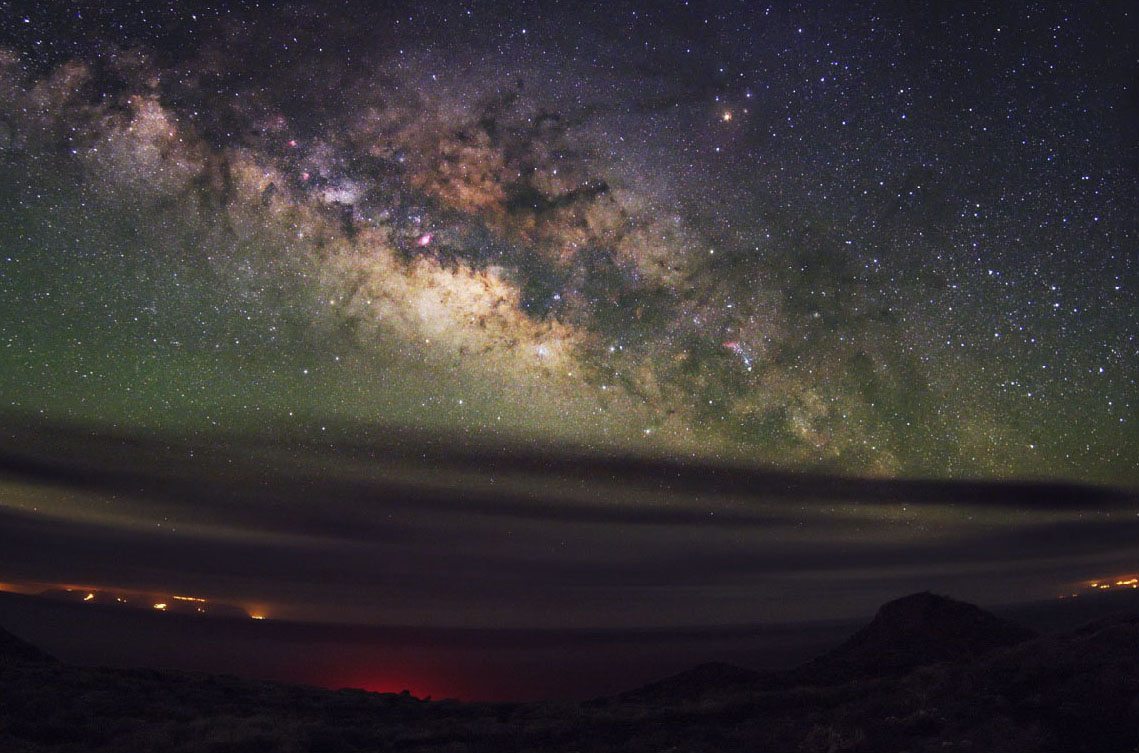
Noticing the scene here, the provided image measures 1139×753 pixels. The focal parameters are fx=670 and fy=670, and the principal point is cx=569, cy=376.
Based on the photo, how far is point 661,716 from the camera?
63.2ft

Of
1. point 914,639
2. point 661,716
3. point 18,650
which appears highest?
Answer: point 661,716

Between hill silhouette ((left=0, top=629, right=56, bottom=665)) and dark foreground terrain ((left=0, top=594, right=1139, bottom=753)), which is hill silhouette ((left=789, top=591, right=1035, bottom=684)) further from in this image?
hill silhouette ((left=0, top=629, right=56, bottom=665))

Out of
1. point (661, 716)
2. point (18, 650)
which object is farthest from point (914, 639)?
point (18, 650)

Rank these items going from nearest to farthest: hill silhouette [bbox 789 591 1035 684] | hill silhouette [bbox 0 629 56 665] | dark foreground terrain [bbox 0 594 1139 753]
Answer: dark foreground terrain [bbox 0 594 1139 753], hill silhouette [bbox 789 591 1035 684], hill silhouette [bbox 0 629 56 665]

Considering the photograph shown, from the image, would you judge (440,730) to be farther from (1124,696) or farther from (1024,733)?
(1124,696)

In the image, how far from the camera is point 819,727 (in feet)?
50.5

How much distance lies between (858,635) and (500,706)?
30.2m

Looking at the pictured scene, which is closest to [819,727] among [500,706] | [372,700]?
[500,706]

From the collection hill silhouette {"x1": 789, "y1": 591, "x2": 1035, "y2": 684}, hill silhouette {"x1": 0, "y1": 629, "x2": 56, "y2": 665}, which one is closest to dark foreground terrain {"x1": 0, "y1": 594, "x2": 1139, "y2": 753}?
hill silhouette {"x1": 789, "y1": 591, "x2": 1035, "y2": 684}

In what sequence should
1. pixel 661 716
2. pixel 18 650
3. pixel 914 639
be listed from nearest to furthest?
pixel 661 716 < pixel 18 650 < pixel 914 639

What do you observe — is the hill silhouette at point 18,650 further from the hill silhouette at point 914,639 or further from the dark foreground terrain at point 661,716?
the hill silhouette at point 914,639

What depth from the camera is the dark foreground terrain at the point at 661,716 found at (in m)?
13.8

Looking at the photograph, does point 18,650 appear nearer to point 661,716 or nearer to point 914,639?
point 661,716

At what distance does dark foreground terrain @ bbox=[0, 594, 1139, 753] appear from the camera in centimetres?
1378
